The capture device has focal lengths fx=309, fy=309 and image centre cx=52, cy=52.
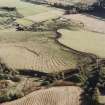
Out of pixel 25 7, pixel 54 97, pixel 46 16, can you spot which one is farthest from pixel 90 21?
pixel 54 97

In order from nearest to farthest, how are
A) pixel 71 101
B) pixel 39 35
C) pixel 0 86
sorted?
pixel 71 101 < pixel 0 86 < pixel 39 35

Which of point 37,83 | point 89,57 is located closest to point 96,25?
point 89,57

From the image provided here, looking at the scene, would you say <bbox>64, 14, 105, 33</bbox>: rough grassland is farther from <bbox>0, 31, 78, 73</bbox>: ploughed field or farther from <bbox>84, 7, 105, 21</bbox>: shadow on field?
<bbox>0, 31, 78, 73</bbox>: ploughed field

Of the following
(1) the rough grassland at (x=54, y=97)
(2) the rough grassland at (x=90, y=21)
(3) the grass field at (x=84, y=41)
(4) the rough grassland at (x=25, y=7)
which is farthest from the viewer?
(4) the rough grassland at (x=25, y=7)

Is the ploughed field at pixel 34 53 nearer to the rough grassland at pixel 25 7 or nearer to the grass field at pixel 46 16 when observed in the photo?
the grass field at pixel 46 16

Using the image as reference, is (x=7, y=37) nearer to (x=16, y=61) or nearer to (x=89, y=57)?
(x=16, y=61)

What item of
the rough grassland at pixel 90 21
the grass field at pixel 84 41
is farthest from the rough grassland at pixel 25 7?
the grass field at pixel 84 41

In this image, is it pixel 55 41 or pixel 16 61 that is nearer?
pixel 16 61
